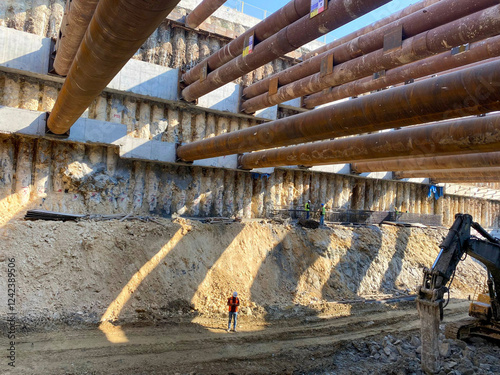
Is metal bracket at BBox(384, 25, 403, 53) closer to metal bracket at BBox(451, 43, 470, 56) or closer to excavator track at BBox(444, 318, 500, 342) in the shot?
metal bracket at BBox(451, 43, 470, 56)

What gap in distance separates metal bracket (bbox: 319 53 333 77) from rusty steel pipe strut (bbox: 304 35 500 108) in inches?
111

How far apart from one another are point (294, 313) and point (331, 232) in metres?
5.51

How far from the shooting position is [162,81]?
1692 cm

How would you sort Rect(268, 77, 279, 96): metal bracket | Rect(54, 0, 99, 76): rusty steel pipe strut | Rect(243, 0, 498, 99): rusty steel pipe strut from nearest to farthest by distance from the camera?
1. Rect(54, 0, 99, 76): rusty steel pipe strut
2. Rect(243, 0, 498, 99): rusty steel pipe strut
3. Rect(268, 77, 279, 96): metal bracket

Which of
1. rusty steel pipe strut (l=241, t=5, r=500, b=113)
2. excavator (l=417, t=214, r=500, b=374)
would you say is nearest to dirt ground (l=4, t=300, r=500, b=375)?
excavator (l=417, t=214, r=500, b=374)

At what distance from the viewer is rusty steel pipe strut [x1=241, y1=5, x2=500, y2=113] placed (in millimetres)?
8344

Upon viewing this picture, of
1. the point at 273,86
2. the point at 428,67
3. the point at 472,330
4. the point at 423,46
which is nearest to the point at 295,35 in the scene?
the point at 423,46

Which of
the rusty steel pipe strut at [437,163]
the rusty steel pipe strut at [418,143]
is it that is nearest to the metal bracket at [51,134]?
the rusty steel pipe strut at [418,143]

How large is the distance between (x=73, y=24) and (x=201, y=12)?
10862 millimetres

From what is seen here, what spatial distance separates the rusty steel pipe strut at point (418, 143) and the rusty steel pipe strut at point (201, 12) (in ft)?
25.3

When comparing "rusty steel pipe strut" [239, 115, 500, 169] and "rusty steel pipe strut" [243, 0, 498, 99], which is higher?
"rusty steel pipe strut" [243, 0, 498, 99]

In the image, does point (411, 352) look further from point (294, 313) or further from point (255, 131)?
point (255, 131)

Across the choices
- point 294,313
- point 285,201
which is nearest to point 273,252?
point 294,313

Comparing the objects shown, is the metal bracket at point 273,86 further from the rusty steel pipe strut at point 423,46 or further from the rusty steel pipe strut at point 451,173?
the rusty steel pipe strut at point 451,173
